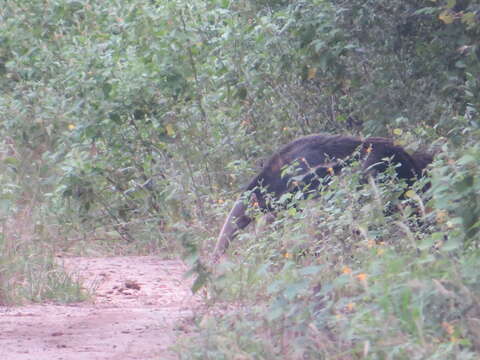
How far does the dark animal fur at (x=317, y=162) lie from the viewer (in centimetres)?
638

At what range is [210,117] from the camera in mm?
8719

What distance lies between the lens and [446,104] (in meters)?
7.34

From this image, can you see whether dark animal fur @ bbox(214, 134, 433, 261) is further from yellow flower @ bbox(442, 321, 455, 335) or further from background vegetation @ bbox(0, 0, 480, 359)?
yellow flower @ bbox(442, 321, 455, 335)

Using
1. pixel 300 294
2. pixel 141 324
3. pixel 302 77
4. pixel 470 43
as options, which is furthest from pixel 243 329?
pixel 302 77

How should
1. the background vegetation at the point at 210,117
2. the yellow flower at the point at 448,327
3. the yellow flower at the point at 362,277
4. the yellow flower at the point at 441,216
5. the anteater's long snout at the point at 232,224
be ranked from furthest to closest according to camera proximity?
the anteater's long snout at the point at 232,224 < the background vegetation at the point at 210,117 < the yellow flower at the point at 441,216 < the yellow flower at the point at 362,277 < the yellow flower at the point at 448,327

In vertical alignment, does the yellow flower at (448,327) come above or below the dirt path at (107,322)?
above

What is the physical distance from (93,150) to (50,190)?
1307 millimetres

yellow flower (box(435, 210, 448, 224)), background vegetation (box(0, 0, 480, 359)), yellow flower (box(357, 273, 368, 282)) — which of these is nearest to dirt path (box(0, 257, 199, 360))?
background vegetation (box(0, 0, 480, 359))

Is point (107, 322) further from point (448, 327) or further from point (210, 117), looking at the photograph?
point (210, 117)

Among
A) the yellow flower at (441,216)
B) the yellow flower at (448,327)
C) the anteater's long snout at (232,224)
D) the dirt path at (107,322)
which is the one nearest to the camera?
the yellow flower at (448,327)

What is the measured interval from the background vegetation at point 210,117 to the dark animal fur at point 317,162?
178mm

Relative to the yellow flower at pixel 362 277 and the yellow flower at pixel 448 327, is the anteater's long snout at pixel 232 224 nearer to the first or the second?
the yellow flower at pixel 362 277

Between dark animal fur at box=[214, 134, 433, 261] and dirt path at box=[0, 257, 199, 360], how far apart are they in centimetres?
72

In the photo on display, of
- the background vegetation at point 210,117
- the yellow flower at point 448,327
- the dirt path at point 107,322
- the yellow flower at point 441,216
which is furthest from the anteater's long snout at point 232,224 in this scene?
the yellow flower at point 448,327
